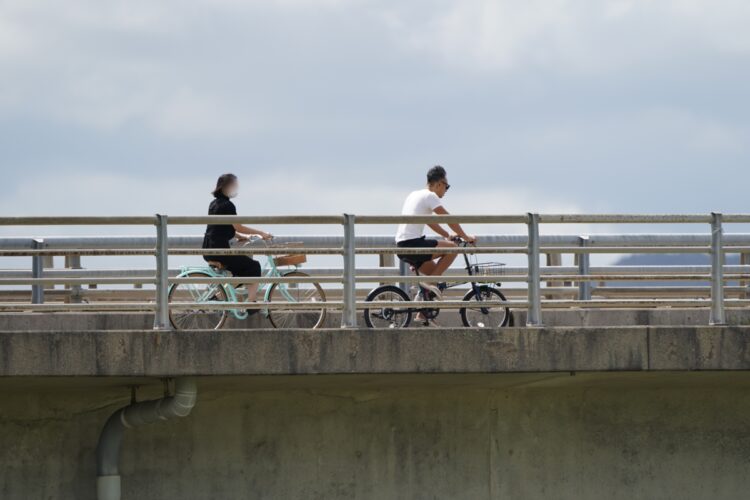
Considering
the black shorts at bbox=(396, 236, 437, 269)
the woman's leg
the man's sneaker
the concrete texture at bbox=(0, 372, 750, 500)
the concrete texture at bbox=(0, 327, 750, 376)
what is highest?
the black shorts at bbox=(396, 236, 437, 269)

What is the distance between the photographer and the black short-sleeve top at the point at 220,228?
11.2 meters

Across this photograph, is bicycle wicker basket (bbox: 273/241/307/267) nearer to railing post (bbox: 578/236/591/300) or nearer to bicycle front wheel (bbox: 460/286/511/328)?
bicycle front wheel (bbox: 460/286/511/328)

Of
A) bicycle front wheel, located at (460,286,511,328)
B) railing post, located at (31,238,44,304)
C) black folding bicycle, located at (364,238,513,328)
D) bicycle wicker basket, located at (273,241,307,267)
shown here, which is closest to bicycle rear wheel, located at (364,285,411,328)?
black folding bicycle, located at (364,238,513,328)

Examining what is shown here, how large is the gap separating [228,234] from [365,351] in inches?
74.8

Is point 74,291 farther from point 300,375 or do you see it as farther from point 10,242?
point 300,375

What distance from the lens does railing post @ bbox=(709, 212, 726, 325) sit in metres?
10.9

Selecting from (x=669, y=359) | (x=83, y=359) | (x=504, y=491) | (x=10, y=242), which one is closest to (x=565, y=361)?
(x=669, y=359)

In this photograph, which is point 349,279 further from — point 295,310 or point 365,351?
point 295,310

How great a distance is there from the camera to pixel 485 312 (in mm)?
11930

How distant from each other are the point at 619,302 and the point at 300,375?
276 cm

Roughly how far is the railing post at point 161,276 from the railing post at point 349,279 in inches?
56.0

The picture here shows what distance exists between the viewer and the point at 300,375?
33.2 feet

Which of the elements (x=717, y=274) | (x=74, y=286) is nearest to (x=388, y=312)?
(x=717, y=274)

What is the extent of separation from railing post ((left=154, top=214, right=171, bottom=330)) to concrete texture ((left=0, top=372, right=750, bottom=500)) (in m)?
0.89
